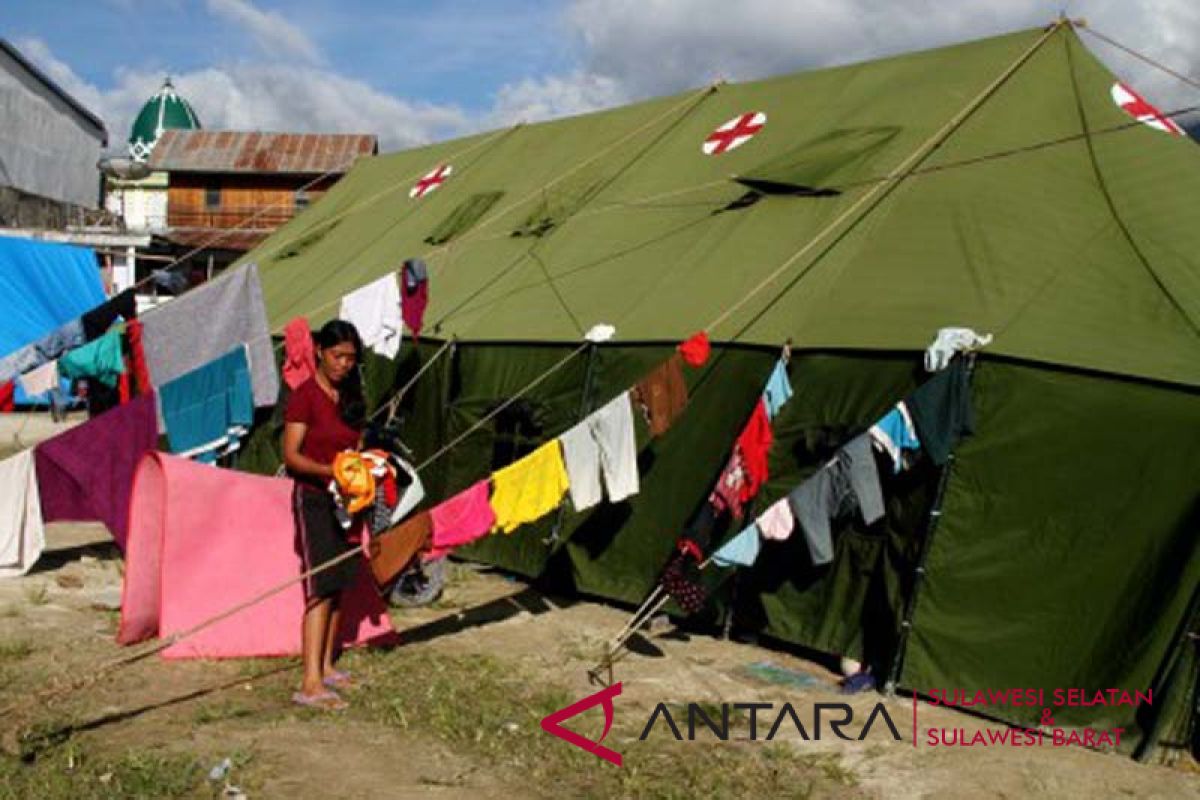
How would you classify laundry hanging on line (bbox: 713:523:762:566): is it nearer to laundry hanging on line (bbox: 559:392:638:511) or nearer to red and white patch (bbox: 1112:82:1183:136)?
laundry hanging on line (bbox: 559:392:638:511)

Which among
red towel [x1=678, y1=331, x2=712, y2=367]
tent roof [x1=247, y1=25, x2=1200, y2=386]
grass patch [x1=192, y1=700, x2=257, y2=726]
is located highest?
tent roof [x1=247, y1=25, x2=1200, y2=386]

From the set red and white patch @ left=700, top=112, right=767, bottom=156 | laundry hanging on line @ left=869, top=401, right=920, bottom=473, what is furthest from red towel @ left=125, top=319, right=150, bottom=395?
laundry hanging on line @ left=869, top=401, right=920, bottom=473

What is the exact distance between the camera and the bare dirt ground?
16.2 ft

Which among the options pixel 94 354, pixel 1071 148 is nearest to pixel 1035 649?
pixel 1071 148

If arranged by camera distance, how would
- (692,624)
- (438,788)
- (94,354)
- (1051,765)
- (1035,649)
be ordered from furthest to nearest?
(94,354) → (692,624) → (1035,649) → (1051,765) → (438,788)

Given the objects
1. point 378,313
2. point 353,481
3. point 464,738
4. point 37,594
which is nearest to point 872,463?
point 464,738

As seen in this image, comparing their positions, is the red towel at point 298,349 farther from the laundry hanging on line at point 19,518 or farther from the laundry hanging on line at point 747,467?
the laundry hanging on line at point 747,467

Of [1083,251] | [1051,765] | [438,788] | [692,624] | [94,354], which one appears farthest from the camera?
[94,354]

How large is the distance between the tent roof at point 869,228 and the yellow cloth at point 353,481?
278 cm

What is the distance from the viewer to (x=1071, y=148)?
7707mm

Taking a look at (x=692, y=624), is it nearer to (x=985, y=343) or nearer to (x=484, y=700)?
(x=484, y=700)

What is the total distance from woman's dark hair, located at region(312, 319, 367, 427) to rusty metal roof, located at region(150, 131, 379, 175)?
116 feet

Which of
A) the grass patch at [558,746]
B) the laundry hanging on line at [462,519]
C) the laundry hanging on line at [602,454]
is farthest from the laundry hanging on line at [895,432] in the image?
the laundry hanging on line at [462,519]

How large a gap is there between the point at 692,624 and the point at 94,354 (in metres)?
4.95
